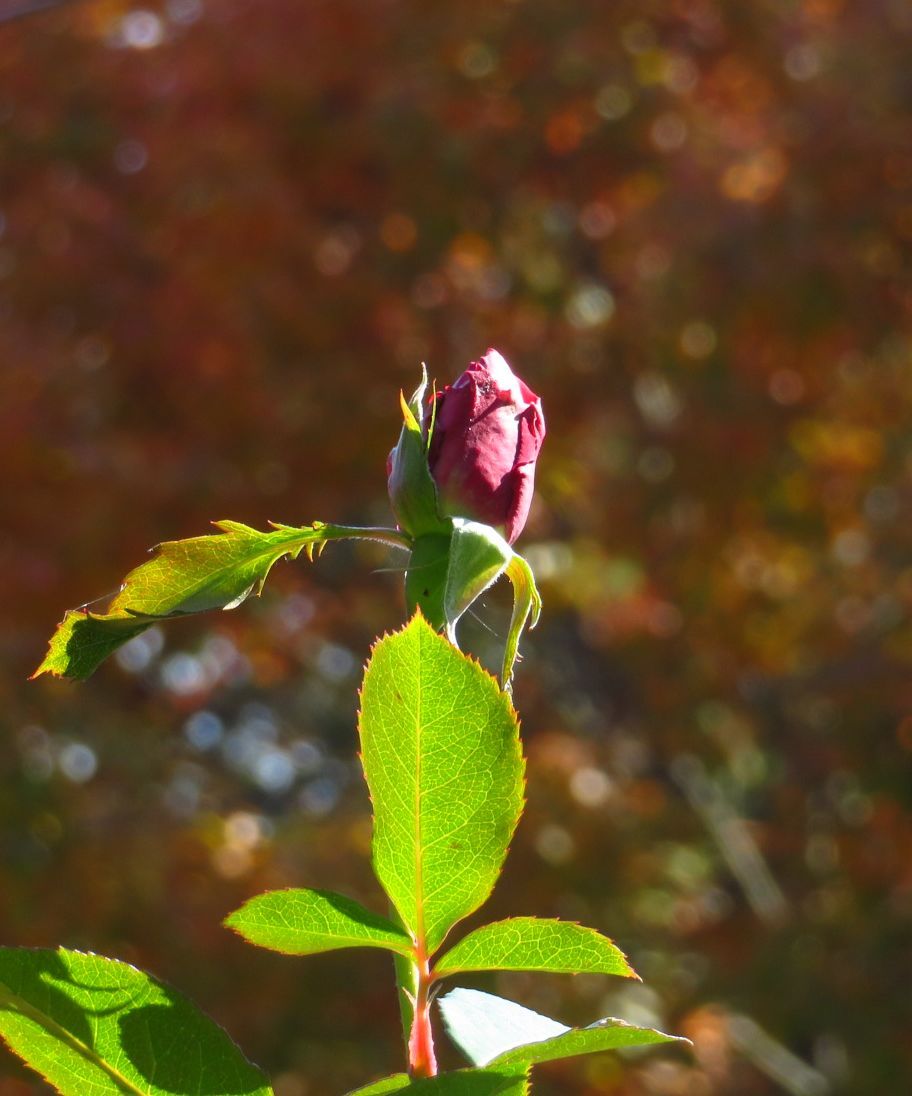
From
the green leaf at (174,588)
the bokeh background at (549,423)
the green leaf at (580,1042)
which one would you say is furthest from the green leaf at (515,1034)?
the bokeh background at (549,423)

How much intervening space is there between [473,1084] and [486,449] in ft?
0.53

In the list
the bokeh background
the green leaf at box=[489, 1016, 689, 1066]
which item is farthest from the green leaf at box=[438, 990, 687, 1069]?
the bokeh background

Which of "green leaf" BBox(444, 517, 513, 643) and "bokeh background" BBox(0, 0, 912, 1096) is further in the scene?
"bokeh background" BBox(0, 0, 912, 1096)

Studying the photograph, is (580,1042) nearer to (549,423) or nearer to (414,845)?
(414,845)

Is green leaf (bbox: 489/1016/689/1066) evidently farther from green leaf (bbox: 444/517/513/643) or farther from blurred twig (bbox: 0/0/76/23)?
blurred twig (bbox: 0/0/76/23)

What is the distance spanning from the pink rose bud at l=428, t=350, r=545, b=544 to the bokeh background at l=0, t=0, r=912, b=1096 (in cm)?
221

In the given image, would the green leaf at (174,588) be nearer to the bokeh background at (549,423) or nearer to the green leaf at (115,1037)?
the green leaf at (115,1037)

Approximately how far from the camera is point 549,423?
323cm

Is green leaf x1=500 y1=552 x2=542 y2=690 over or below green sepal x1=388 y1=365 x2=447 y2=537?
below

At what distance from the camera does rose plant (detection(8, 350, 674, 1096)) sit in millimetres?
333

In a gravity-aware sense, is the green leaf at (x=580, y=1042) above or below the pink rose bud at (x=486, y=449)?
below

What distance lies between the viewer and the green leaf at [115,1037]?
34cm

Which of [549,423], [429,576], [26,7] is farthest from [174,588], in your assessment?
[549,423]

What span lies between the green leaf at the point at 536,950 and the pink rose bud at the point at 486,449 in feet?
0.34
